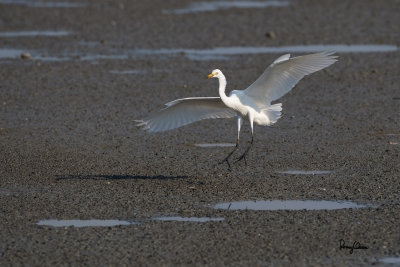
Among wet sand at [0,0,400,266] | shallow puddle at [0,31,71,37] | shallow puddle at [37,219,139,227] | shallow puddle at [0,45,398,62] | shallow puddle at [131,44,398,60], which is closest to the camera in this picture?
wet sand at [0,0,400,266]

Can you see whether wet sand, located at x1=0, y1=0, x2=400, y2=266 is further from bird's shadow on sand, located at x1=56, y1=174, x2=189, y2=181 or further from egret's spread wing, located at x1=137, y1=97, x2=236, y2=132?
egret's spread wing, located at x1=137, y1=97, x2=236, y2=132

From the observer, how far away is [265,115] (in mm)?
9867

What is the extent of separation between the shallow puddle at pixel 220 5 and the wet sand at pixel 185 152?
169cm

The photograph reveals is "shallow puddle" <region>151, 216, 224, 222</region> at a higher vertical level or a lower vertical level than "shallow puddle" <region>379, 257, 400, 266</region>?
lower

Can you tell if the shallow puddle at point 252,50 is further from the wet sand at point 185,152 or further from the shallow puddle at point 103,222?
the shallow puddle at point 103,222

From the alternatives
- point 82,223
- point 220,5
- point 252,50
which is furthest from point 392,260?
point 220,5

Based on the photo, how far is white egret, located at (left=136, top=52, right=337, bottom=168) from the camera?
943cm

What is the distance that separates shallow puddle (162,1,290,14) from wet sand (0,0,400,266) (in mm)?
1690

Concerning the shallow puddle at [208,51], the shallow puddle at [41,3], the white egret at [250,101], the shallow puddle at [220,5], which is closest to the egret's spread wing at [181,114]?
the white egret at [250,101]

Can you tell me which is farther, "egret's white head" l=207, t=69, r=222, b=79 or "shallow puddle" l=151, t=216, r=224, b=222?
"egret's white head" l=207, t=69, r=222, b=79

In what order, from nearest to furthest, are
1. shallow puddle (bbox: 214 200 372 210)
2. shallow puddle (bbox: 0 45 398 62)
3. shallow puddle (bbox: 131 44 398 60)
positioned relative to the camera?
shallow puddle (bbox: 214 200 372 210) → shallow puddle (bbox: 0 45 398 62) → shallow puddle (bbox: 131 44 398 60)

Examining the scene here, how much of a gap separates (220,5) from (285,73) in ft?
42.9

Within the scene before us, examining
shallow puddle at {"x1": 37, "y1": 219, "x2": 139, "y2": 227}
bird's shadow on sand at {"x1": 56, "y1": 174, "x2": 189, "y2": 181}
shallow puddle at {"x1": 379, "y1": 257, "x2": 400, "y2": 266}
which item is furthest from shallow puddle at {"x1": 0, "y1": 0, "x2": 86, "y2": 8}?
shallow puddle at {"x1": 379, "y1": 257, "x2": 400, "y2": 266}

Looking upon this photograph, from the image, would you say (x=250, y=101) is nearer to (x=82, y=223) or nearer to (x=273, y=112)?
(x=273, y=112)
